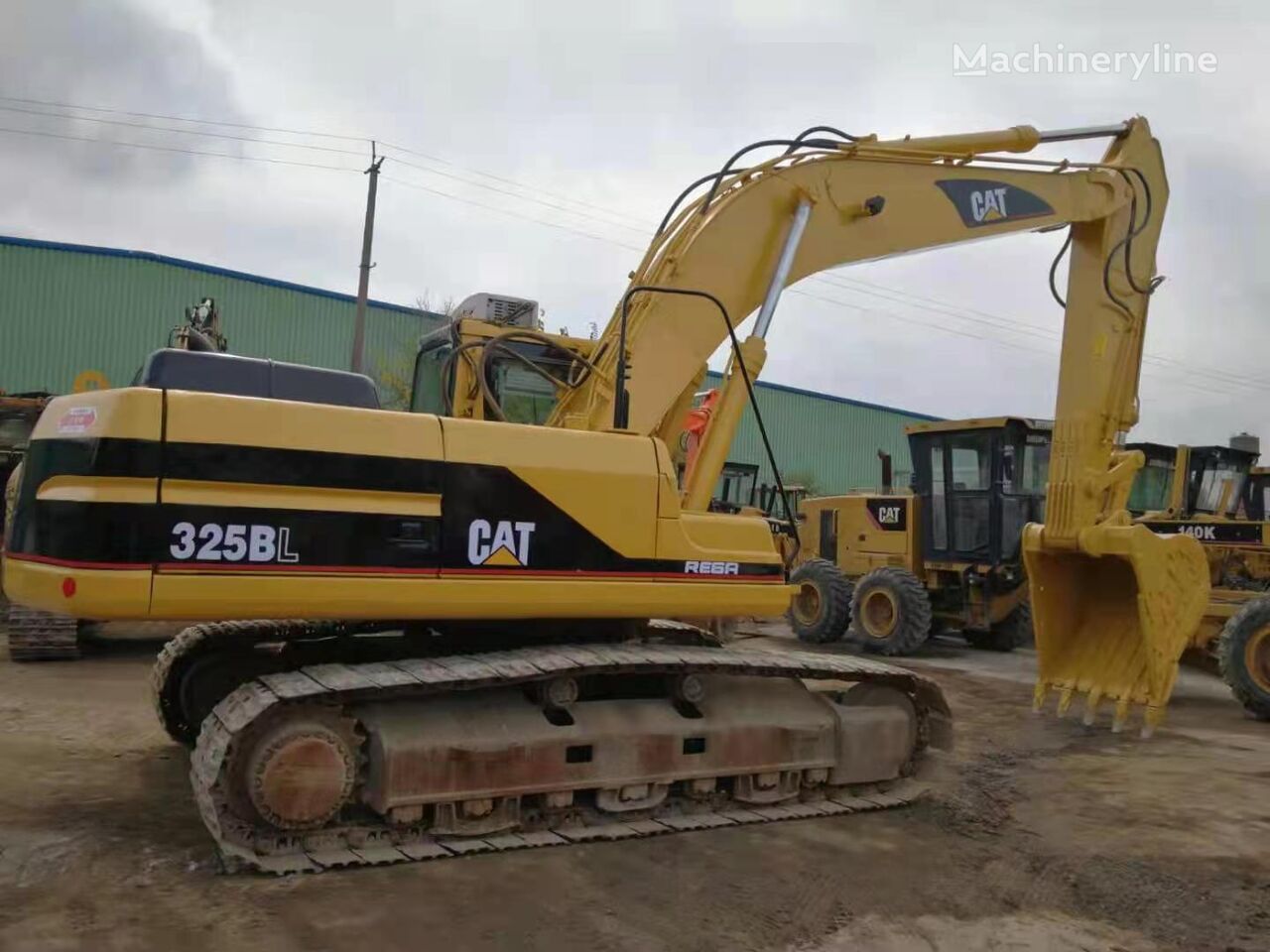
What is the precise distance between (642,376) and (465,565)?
5.43 ft

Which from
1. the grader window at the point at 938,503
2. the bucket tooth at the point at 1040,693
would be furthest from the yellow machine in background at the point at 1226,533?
the grader window at the point at 938,503

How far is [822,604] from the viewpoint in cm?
1258

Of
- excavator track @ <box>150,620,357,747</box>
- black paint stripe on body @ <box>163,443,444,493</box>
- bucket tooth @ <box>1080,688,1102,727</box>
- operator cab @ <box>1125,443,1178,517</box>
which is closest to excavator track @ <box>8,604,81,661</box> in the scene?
excavator track @ <box>150,620,357,747</box>

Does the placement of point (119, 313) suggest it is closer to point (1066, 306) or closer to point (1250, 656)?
point (1066, 306)

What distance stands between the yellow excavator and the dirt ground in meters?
0.26

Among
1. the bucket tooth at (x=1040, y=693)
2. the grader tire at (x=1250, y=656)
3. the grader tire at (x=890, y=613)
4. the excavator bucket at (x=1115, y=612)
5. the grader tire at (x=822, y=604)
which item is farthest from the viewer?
the grader tire at (x=822, y=604)

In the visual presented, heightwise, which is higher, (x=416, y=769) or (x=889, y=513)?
(x=889, y=513)

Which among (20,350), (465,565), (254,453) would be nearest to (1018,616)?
(465,565)

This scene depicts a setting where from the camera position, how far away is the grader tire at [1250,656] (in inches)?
316

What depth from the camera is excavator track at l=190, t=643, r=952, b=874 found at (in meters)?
4.04

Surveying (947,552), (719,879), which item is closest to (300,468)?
(719,879)

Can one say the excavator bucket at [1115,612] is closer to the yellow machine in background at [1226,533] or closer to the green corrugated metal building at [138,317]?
the yellow machine in background at [1226,533]

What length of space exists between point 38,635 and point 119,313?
16.5m

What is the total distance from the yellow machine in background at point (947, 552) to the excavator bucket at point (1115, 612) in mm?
3898
